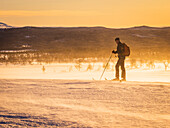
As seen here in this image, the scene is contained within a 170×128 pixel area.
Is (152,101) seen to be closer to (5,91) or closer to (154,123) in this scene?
(154,123)

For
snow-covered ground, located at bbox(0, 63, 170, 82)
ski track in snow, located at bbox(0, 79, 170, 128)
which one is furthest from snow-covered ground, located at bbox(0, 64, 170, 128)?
snow-covered ground, located at bbox(0, 63, 170, 82)

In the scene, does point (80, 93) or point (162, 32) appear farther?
point (162, 32)

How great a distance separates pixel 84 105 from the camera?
204 inches

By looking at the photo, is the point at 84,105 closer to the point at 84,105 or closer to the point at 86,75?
the point at 84,105

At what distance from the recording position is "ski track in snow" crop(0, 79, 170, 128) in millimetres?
4082

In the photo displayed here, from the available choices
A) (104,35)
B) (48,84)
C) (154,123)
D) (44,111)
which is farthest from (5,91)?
(104,35)

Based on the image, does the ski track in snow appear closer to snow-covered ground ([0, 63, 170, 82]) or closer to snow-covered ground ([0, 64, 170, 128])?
snow-covered ground ([0, 64, 170, 128])

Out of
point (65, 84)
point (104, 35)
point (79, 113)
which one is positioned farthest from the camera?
point (104, 35)

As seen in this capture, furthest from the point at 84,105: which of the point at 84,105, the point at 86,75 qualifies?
the point at 86,75

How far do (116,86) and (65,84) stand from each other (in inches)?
57.1

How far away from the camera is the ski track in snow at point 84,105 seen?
4.08m

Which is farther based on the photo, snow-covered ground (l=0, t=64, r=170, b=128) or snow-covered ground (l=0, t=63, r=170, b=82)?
snow-covered ground (l=0, t=63, r=170, b=82)

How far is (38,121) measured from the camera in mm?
4129

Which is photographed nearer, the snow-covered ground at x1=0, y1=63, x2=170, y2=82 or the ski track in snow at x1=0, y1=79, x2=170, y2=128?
the ski track in snow at x1=0, y1=79, x2=170, y2=128
